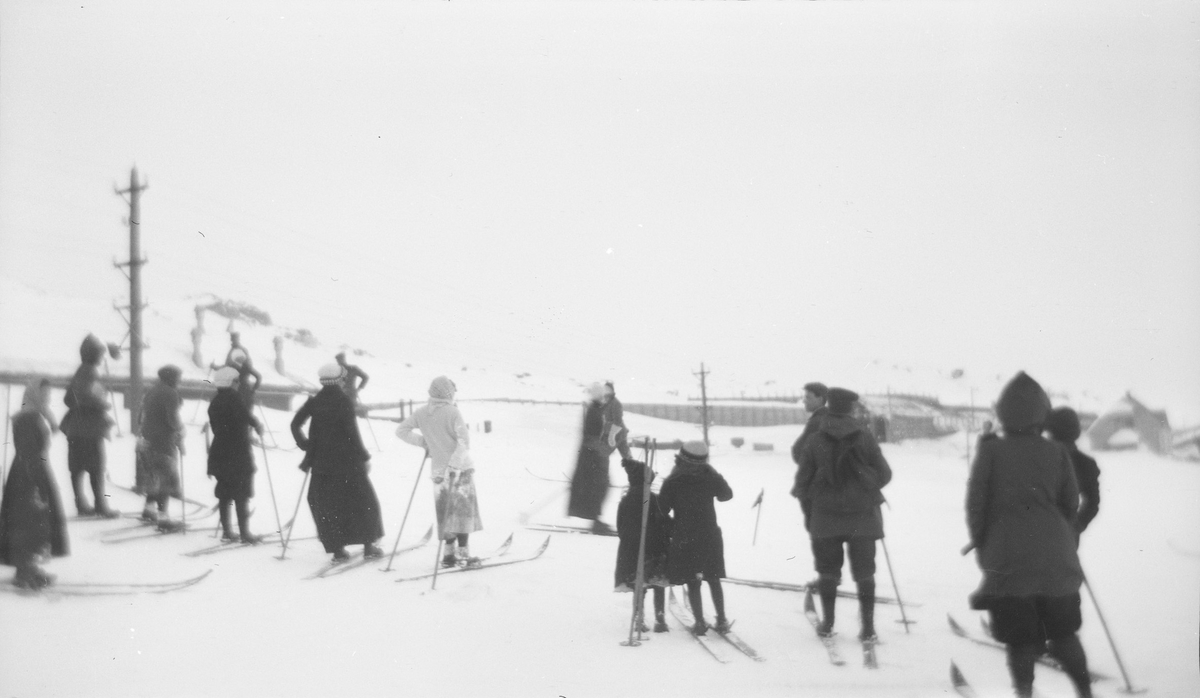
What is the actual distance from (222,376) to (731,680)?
5.00 meters

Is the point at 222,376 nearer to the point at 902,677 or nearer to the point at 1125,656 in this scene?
the point at 902,677

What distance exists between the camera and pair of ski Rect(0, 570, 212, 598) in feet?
16.4

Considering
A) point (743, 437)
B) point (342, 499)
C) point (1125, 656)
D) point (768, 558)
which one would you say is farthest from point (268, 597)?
point (743, 437)

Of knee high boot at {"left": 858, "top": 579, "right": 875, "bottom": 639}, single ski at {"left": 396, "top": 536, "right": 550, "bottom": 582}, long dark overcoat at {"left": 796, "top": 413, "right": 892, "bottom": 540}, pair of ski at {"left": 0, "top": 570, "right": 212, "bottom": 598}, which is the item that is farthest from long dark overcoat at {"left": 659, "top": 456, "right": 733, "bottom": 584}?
pair of ski at {"left": 0, "top": 570, "right": 212, "bottom": 598}

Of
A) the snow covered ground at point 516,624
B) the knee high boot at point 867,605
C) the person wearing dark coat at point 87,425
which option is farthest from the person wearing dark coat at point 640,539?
the person wearing dark coat at point 87,425

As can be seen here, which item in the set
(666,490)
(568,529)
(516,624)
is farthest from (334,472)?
(666,490)

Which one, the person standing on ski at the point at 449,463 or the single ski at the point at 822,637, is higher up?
the person standing on ski at the point at 449,463

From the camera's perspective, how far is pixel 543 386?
17922 mm

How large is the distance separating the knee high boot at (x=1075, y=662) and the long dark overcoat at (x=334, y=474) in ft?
15.9

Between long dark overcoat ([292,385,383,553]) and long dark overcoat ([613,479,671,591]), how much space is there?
255cm

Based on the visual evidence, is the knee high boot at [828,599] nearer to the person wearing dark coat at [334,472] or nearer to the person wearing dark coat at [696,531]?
the person wearing dark coat at [696,531]

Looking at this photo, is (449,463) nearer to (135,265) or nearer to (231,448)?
(231,448)

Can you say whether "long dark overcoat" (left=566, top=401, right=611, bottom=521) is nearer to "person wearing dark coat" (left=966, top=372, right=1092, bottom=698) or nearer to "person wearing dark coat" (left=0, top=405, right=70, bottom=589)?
"person wearing dark coat" (left=0, top=405, right=70, bottom=589)

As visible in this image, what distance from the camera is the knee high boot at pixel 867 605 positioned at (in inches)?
174
